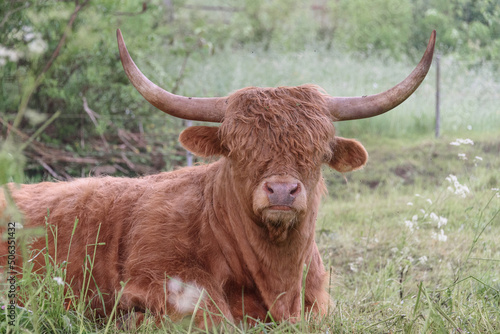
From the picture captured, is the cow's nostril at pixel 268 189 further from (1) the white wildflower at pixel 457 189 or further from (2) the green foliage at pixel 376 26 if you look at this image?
(2) the green foliage at pixel 376 26

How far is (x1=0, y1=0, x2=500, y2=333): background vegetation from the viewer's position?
3.14 meters

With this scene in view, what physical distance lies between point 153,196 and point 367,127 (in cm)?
687

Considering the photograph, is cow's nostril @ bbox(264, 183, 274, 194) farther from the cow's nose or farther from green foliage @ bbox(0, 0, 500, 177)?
green foliage @ bbox(0, 0, 500, 177)

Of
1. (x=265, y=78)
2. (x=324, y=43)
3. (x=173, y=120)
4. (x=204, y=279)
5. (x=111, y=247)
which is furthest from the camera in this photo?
(x=324, y=43)

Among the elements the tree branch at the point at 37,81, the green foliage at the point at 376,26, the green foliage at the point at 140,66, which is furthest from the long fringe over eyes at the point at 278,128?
the green foliage at the point at 376,26

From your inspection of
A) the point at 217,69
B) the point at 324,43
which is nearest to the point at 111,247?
the point at 217,69

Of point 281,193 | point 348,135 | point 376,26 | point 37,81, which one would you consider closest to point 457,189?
point 281,193

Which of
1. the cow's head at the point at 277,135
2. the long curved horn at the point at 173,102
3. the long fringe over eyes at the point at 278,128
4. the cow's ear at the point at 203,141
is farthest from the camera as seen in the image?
the cow's ear at the point at 203,141

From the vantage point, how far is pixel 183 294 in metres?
3.33

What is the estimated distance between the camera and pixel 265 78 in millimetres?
12203

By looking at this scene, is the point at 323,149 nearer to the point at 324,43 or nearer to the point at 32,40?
the point at 32,40

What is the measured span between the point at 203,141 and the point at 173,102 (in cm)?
31

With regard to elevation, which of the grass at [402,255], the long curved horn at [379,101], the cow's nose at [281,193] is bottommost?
the grass at [402,255]

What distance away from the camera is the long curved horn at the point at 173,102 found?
3.45 meters
